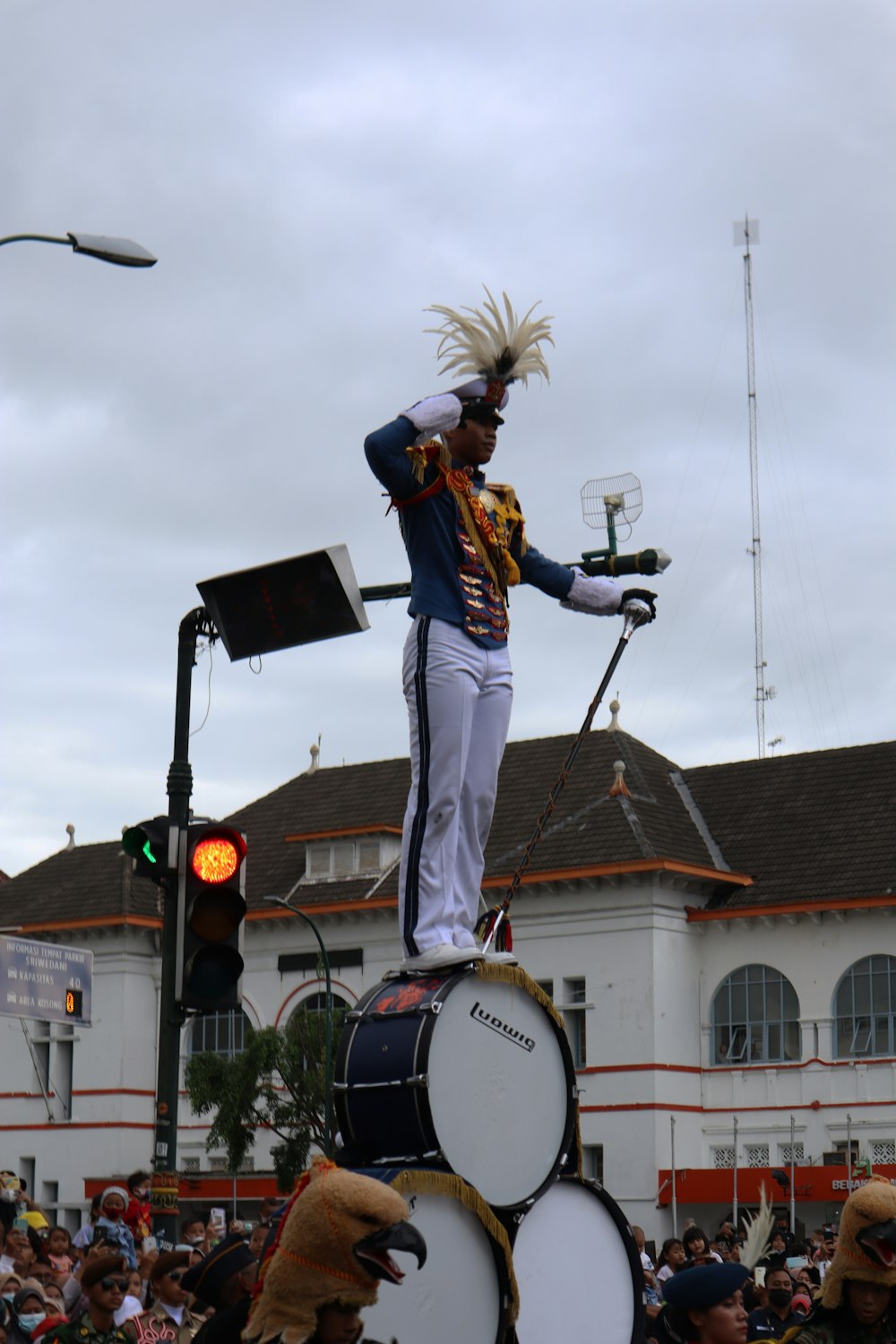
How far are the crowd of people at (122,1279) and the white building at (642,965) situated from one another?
76.1ft

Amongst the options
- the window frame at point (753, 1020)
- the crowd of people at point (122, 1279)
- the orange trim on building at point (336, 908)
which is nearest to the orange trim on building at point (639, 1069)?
the window frame at point (753, 1020)

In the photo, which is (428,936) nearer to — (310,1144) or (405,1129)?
(405,1129)

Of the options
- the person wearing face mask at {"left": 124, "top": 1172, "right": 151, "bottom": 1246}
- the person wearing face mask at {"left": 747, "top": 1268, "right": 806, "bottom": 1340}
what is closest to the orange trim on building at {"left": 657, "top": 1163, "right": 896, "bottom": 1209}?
the person wearing face mask at {"left": 124, "top": 1172, "right": 151, "bottom": 1246}

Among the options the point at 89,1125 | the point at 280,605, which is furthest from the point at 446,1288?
the point at 89,1125

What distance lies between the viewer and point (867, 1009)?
127ft

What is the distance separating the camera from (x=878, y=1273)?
6.07m

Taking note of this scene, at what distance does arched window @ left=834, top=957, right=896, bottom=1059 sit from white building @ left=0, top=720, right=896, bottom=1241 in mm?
43

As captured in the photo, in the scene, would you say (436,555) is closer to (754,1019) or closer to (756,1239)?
(756,1239)

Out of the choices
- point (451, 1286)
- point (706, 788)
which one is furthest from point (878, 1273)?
point (706, 788)

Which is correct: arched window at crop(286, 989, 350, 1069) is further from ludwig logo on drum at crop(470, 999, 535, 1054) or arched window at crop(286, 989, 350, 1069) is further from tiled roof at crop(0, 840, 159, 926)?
ludwig logo on drum at crop(470, 999, 535, 1054)

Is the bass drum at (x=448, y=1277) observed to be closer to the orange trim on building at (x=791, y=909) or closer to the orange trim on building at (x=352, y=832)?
the orange trim on building at (x=791, y=909)

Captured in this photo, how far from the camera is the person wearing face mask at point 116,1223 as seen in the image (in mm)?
12805

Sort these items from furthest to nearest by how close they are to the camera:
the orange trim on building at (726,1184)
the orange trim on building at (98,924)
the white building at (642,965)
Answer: the orange trim on building at (98,924), the white building at (642,965), the orange trim on building at (726,1184)

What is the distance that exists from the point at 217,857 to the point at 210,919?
0.95 feet
